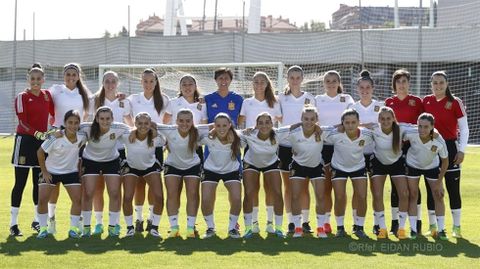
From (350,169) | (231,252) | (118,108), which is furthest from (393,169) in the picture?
(118,108)

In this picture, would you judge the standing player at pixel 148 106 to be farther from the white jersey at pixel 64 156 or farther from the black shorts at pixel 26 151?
the black shorts at pixel 26 151

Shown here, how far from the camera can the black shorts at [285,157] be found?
9219 millimetres

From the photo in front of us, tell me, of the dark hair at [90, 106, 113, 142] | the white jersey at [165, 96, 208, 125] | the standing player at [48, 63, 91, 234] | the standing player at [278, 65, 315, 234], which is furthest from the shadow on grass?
the white jersey at [165, 96, 208, 125]

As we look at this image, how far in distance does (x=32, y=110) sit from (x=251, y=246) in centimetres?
288

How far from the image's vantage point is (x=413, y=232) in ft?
29.6

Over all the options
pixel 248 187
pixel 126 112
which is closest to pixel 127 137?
pixel 126 112

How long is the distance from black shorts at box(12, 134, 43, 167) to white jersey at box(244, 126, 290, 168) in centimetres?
226

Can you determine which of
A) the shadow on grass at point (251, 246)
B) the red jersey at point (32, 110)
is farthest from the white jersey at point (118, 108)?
the shadow on grass at point (251, 246)

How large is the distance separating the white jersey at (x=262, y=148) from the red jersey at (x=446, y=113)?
1603mm

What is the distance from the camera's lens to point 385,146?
8977mm

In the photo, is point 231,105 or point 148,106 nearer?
point 148,106

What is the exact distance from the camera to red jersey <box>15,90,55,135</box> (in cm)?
925

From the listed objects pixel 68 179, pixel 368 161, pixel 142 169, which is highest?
pixel 368 161

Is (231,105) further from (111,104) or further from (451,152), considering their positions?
(451,152)
